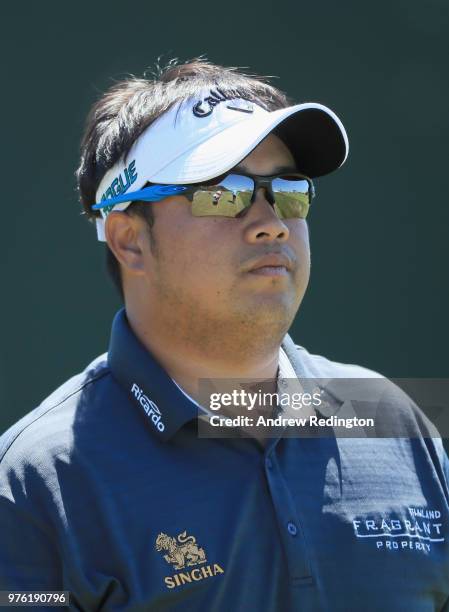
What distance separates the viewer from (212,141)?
2154 millimetres

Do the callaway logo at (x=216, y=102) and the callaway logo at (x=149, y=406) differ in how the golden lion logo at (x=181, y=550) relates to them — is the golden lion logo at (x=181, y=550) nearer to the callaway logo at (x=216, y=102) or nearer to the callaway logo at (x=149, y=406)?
the callaway logo at (x=149, y=406)

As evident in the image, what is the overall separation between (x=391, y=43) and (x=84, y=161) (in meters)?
2.15

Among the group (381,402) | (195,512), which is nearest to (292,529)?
(195,512)

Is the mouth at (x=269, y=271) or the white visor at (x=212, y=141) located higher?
the white visor at (x=212, y=141)

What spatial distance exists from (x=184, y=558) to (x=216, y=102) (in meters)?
1.03

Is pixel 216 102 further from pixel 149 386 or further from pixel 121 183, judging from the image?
pixel 149 386

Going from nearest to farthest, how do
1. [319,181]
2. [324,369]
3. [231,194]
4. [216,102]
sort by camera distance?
[231,194], [216,102], [324,369], [319,181]

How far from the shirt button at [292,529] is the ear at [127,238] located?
69cm

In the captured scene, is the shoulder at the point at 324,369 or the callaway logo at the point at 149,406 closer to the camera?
the callaway logo at the point at 149,406

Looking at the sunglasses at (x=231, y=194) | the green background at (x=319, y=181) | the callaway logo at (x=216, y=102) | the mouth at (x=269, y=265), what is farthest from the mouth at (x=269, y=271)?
the green background at (x=319, y=181)

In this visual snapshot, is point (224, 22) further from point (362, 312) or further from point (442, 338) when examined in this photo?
point (442, 338)

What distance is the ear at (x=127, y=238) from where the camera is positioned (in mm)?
2260

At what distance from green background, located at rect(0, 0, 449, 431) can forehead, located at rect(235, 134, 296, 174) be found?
1.79 metres

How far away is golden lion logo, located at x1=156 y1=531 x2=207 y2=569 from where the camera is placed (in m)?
1.83
